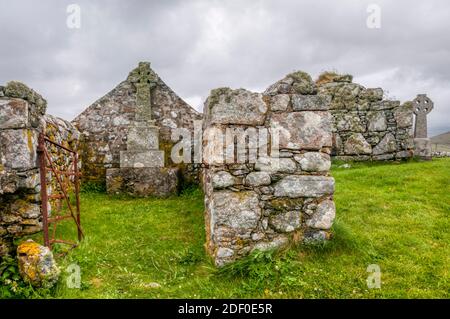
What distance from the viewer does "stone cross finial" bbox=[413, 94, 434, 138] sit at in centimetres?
1162

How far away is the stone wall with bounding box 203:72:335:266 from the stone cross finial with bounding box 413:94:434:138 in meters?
8.87

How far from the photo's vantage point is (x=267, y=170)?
14.7 feet

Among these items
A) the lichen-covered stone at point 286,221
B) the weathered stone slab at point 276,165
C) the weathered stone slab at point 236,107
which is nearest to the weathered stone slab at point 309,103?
the weathered stone slab at point 236,107

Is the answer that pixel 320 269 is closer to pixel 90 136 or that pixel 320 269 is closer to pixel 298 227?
pixel 298 227

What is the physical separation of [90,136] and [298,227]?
718 centimetres

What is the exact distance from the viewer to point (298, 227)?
4.52 metres

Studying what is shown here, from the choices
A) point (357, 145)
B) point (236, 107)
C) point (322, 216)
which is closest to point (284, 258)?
point (322, 216)

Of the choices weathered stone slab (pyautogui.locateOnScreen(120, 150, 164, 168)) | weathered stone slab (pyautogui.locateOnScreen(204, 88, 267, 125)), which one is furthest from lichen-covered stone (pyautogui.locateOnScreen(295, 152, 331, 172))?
weathered stone slab (pyautogui.locateOnScreen(120, 150, 164, 168))

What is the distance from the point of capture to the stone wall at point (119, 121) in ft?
30.8

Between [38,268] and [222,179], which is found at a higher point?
[222,179]

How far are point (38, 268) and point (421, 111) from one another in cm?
1253

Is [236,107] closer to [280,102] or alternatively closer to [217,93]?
[217,93]

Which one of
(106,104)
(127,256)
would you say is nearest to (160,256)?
(127,256)

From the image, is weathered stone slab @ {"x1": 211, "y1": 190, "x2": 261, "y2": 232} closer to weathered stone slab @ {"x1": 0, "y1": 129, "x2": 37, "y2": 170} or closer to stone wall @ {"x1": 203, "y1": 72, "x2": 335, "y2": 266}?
stone wall @ {"x1": 203, "y1": 72, "x2": 335, "y2": 266}
